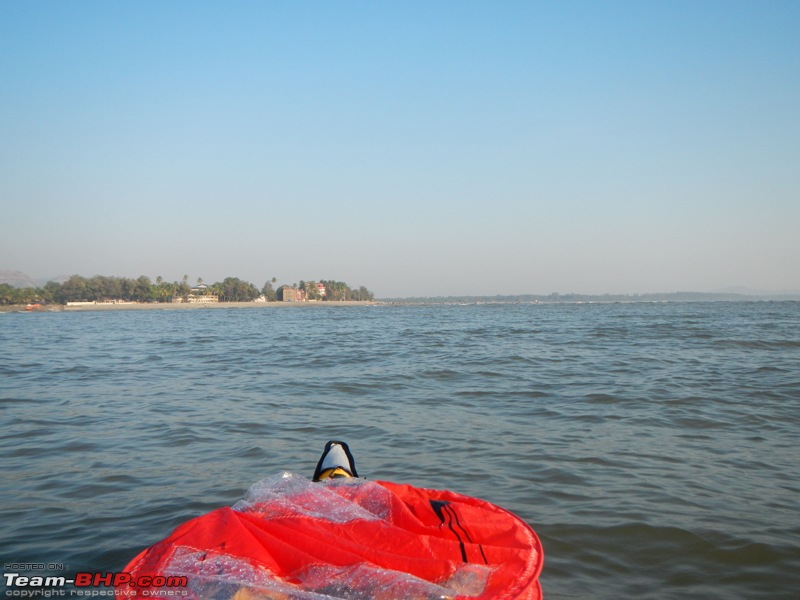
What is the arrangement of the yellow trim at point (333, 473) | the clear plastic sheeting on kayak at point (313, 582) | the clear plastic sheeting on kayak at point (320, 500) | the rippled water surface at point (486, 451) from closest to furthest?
1. the clear plastic sheeting on kayak at point (313, 582)
2. the clear plastic sheeting on kayak at point (320, 500)
3. the rippled water surface at point (486, 451)
4. the yellow trim at point (333, 473)

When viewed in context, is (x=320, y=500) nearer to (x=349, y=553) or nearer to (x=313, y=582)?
(x=349, y=553)

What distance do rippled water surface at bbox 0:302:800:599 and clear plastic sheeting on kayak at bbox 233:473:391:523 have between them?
106 cm

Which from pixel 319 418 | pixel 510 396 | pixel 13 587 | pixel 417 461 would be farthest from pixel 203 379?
pixel 13 587

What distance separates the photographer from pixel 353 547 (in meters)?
2.71

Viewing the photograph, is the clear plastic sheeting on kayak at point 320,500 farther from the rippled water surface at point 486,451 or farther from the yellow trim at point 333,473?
the rippled water surface at point 486,451

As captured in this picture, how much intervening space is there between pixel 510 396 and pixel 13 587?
7438mm

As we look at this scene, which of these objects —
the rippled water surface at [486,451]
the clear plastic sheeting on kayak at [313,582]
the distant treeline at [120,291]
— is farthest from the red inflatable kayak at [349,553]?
the distant treeline at [120,291]

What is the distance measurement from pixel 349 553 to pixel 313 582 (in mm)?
220

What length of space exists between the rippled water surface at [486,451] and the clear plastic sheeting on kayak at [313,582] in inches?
44.7

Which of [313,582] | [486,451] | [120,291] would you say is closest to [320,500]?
[313,582]

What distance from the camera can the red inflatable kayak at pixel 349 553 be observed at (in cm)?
242

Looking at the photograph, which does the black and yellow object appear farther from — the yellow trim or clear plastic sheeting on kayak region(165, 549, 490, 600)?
clear plastic sheeting on kayak region(165, 549, 490, 600)

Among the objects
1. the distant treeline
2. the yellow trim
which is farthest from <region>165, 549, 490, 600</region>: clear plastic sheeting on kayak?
the distant treeline

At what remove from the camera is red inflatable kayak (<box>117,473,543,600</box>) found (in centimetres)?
242
